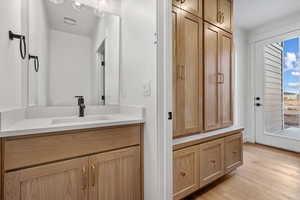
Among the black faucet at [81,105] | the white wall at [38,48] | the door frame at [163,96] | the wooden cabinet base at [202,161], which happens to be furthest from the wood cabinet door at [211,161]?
the white wall at [38,48]

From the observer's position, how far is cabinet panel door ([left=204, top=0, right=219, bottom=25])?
68.2 inches

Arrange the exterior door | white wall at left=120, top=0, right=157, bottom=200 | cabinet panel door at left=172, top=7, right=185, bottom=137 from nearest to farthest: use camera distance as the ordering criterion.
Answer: white wall at left=120, top=0, right=157, bottom=200 < cabinet panel door at left=172, top=7, right=185, bottom=137 < the exterior door

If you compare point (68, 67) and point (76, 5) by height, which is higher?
point (76, 5)

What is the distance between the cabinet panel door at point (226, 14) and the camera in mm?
→ 1933

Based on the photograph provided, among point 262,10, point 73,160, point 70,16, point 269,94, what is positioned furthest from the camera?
point 269,94

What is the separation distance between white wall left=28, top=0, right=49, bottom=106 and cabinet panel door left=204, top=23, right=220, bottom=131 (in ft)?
5.14

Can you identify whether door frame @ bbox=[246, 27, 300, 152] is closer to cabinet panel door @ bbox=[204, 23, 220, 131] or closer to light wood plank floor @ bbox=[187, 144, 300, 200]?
light wood plank floor @ bbox=[187, 144, 300, 200]

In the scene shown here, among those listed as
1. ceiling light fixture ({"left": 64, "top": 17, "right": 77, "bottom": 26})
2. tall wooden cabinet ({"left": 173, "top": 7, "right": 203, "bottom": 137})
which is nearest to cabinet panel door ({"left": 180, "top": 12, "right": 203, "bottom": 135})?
tall wooden cabinet ({"left": 173, "top": 7, "right": 203, "bottom": 137})

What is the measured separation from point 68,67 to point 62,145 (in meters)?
0.86

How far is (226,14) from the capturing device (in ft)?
6.57

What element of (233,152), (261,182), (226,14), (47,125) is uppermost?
(226,14)

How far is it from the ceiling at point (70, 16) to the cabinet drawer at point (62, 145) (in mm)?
1092

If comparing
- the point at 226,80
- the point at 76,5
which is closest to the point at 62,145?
the point at 76,5

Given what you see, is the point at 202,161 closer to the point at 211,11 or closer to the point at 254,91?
the point at 211,11
